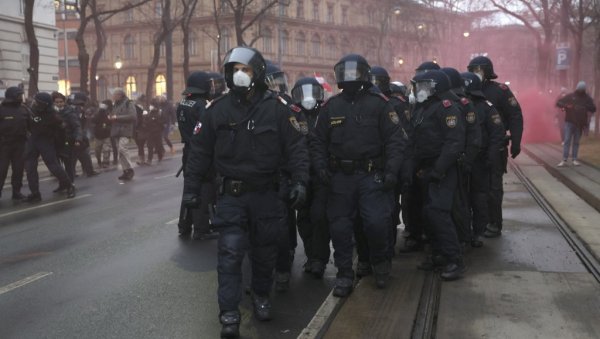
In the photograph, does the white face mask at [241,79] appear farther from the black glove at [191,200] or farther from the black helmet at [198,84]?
the black helmet at [198,84]

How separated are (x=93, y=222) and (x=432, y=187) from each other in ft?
16.3

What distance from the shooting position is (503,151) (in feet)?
23.4

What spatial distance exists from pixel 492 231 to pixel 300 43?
2506 inches

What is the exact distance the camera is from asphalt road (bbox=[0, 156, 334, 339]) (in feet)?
14.8

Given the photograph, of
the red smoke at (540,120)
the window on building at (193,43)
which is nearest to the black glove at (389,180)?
the red smoke at (540,120)

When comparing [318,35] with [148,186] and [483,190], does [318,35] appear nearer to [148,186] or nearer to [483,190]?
[148,186]

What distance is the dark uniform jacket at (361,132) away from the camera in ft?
16.8

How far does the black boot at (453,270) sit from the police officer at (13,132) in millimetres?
7577

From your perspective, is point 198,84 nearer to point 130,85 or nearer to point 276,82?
point 276,82

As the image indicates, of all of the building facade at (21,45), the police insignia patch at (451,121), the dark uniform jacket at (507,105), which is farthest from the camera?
the building facade at (21,45)

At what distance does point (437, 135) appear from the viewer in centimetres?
570

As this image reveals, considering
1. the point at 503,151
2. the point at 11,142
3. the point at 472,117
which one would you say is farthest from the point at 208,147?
the point at 11,142

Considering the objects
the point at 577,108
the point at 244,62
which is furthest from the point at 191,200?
the point at 577,108

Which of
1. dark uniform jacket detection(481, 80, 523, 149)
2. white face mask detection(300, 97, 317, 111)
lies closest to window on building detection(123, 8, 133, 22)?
dark uniform jacket detection(481, 80, 523, 149)
